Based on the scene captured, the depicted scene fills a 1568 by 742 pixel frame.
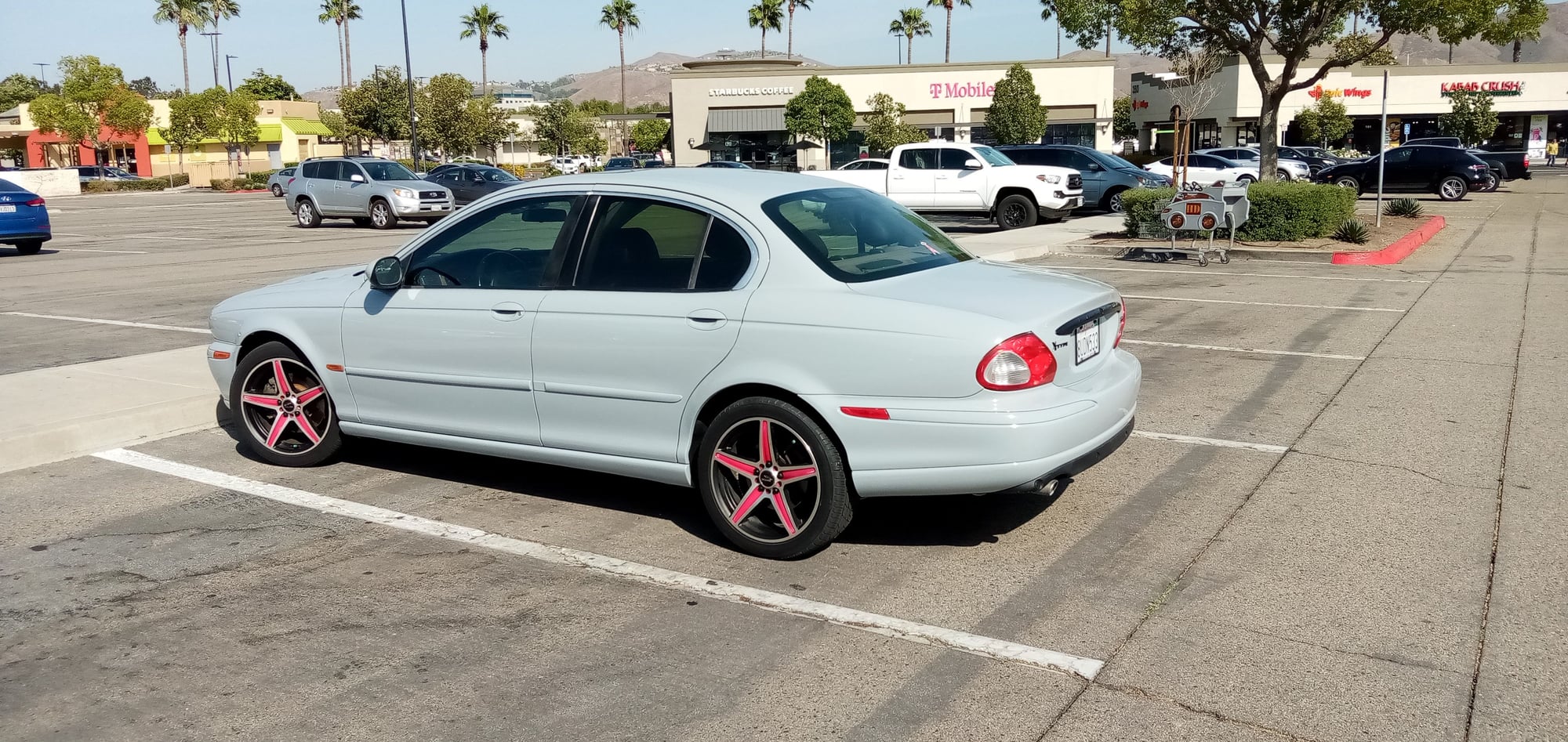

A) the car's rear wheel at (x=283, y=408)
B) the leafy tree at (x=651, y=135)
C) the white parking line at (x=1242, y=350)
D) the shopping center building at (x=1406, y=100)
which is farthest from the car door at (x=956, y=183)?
the leafy tree at (x=651, y=135)

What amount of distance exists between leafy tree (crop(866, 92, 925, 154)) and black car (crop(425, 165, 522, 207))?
30880 mm

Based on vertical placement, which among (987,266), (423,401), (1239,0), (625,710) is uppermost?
(1239,0)

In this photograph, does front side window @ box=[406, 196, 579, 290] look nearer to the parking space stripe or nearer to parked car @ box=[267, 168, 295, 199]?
the parking space stripe

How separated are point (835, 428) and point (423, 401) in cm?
229

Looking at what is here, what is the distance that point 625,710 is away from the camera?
3768 millimetres

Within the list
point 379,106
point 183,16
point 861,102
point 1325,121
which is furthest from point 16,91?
point 1325,121

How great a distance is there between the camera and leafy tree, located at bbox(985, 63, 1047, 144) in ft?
200

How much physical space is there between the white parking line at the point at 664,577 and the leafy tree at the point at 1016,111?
57600 mm

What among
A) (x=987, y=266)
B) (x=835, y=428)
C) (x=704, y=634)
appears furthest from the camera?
(x=987, y=266)

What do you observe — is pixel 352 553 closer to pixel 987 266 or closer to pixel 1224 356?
pixel 987 266

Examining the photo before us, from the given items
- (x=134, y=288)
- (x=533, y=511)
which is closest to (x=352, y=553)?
(x=533, y=511)

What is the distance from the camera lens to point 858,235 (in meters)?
5.59

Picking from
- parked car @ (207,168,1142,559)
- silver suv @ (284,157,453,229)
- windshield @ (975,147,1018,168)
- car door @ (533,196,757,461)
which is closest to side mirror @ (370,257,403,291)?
parked car @ (207,168,1142,559)

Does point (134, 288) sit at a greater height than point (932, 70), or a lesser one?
lesser
